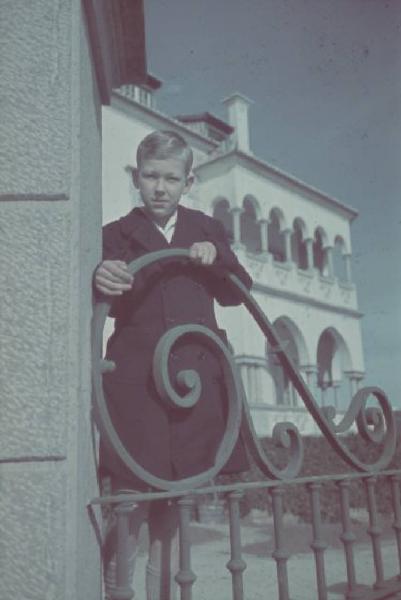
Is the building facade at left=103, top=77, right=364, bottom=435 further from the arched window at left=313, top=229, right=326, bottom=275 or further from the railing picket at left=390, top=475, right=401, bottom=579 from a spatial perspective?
the railing picket at left=390, top=475, right=401, bottom=579

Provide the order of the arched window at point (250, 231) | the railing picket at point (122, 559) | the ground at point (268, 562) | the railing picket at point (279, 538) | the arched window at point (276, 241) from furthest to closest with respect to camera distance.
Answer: the arched window at point (276, 241) < the arched window at point (250, 231) < the ground at point (268, 562) < the railing picket at point (279, 538) < the railing picket at point (122, 559)

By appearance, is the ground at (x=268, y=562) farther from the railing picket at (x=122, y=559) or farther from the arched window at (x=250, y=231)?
the arched window at (x=250, y=231)

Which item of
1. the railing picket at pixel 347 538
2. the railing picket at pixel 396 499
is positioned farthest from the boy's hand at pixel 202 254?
the railing picket at pixel 396 499

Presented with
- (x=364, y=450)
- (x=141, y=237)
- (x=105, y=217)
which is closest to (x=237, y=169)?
(x=105, y=217)

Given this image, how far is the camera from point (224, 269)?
1553mm

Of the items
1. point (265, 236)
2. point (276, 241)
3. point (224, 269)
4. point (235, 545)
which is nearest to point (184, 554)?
point (235, 545)

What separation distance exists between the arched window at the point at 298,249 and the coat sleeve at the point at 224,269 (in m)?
19.2

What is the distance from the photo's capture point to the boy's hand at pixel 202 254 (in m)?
1.48

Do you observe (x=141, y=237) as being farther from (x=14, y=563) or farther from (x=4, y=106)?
(x=14, y=563)

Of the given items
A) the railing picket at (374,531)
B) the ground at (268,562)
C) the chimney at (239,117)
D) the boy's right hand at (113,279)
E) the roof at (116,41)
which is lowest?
the ground at (268,562)

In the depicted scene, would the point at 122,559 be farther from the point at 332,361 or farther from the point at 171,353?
the point at 332,361

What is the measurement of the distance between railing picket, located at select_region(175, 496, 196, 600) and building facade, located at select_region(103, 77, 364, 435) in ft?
41.5

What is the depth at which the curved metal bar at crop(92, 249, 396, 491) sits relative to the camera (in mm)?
1169

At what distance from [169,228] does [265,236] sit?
52.9 ft
